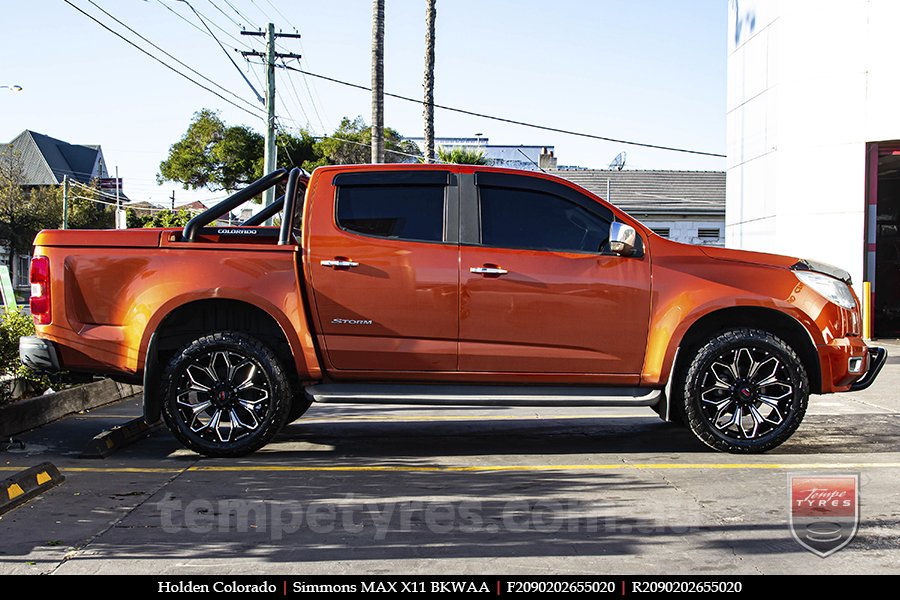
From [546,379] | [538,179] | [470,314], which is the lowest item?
[546,379]

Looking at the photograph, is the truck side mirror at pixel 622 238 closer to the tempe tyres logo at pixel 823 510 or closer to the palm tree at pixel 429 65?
the tempe tyres logo at pixel 823 510

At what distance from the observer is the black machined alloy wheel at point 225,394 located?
21.0ft

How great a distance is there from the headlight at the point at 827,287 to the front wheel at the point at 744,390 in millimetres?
447

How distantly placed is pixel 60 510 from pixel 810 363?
493cm

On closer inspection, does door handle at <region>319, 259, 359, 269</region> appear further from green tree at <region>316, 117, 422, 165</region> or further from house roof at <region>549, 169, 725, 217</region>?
green tree at <region>316, 117, 422, 165</region>

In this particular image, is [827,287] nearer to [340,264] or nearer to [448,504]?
[448,504]

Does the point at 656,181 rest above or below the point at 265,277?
above

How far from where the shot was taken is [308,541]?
14.5ft

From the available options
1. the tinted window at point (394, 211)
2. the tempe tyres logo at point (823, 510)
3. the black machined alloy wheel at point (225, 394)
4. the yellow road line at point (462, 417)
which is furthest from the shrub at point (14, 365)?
the tempe tyres logo at point (823, 510)

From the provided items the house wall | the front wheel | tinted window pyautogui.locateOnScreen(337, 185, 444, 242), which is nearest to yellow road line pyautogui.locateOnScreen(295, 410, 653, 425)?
the front wheel
